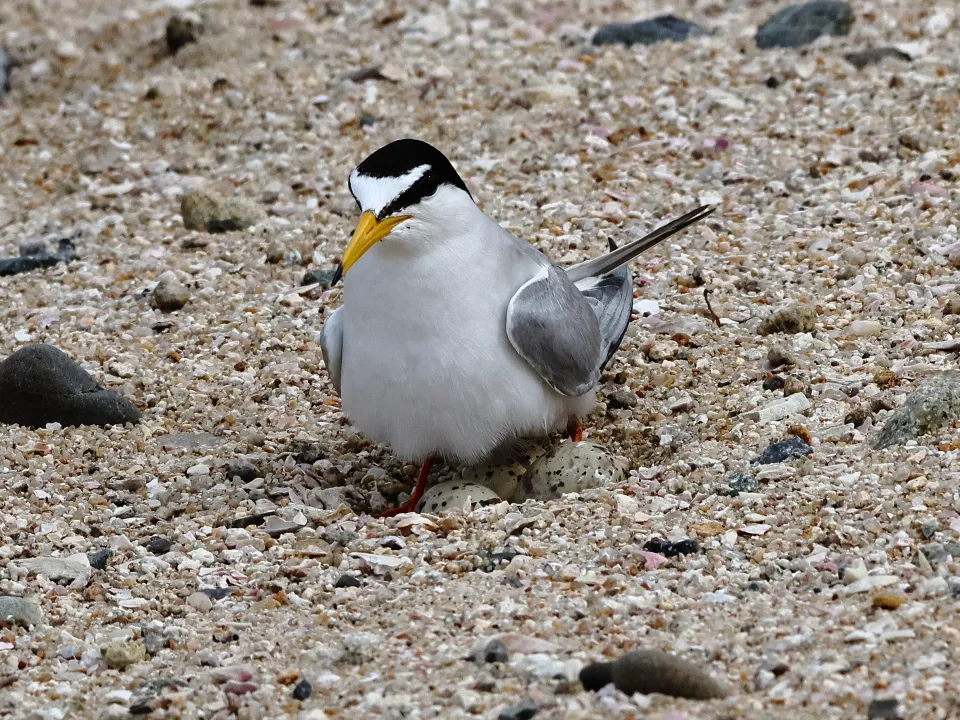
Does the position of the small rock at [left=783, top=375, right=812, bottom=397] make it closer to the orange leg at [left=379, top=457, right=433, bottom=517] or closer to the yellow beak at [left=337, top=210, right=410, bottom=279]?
the orange leg at [left=379, top=457, right=433, bottom=517]

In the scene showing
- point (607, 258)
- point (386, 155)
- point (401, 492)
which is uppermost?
point (386, 155)

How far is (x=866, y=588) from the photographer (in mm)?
3555

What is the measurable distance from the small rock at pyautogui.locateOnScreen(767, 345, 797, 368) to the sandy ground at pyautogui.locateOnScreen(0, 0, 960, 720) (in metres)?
0.05

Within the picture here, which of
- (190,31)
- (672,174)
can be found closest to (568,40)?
(672,174)

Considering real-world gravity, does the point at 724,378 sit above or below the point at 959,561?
below

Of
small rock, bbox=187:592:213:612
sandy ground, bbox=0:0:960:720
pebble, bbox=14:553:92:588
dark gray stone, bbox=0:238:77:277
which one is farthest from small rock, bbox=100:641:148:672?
dark gray stone, bbox=0:238:77:277

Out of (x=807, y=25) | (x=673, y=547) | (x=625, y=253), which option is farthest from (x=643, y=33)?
(x=673, y=547)

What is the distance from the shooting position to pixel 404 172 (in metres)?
4.19

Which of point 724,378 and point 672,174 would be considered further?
point 672,174

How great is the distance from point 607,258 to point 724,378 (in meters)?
0.63

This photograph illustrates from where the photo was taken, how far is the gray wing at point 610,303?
5.07 m

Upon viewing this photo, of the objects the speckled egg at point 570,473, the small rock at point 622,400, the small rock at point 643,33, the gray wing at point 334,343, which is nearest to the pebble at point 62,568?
the gray wing at point 334,343

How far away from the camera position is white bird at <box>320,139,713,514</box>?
4258 mm

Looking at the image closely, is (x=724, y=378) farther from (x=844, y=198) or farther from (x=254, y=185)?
(x=254, y=185)
